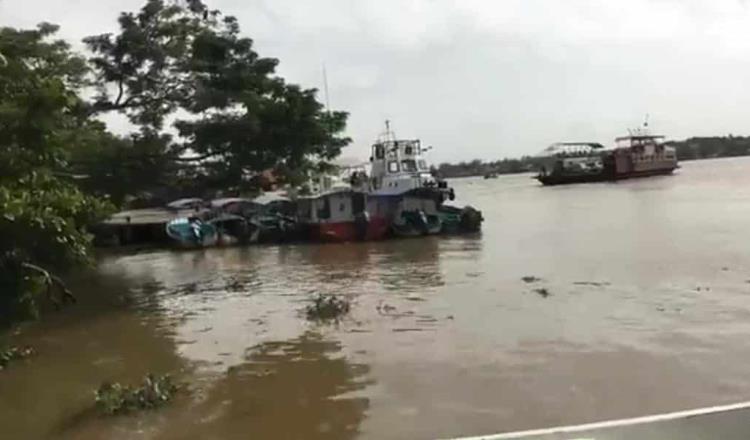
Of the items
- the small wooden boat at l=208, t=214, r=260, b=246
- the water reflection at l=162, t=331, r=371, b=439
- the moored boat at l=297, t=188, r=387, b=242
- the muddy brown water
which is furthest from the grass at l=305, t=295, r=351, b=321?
the small wooden boat at l=208, t=214, r=260, b=246

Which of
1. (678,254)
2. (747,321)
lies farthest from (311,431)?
(678,254)

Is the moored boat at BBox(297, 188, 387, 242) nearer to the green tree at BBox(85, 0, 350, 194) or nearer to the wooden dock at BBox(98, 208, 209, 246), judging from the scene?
the wooden dock at BBox(98, 208, 209, 246)

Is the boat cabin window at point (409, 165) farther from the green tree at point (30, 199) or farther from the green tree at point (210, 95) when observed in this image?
the green tree at point (30, 199)

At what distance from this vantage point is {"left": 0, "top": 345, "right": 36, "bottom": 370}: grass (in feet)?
39.7

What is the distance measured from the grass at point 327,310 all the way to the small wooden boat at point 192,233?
19.8m

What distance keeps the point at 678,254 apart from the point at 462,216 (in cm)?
1306

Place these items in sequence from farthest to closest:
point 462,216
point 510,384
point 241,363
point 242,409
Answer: point 462,216 → point 241,363 → point 510,384 → point 242,409

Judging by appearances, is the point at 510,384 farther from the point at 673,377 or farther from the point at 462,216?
the point at 462,216

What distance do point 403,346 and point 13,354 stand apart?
18.5 ft

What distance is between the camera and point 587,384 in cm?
1058

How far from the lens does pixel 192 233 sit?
36812 millimetres

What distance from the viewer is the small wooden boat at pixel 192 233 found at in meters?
36.5

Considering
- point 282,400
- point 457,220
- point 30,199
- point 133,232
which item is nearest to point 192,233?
point 133,232

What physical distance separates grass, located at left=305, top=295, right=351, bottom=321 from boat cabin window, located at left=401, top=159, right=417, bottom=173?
21567 millimetres
